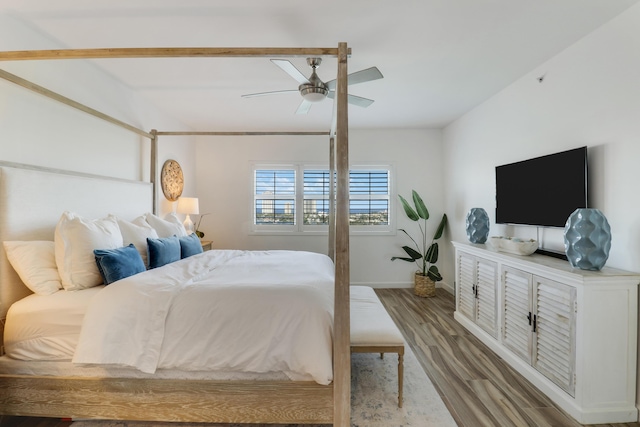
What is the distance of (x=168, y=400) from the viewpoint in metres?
1.65

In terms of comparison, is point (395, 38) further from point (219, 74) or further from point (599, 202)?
point (599, 202)

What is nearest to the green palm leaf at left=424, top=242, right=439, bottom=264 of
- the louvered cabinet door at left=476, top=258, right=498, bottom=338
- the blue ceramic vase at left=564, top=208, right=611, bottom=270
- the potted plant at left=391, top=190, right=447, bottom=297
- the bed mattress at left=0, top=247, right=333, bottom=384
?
the potted plant at left=391, top=190, right=447, bottom=297

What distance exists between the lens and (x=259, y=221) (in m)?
4.84

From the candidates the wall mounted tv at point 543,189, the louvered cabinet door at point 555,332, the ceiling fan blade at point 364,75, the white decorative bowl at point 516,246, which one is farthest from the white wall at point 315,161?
the louvered cabinet door at point 555,332

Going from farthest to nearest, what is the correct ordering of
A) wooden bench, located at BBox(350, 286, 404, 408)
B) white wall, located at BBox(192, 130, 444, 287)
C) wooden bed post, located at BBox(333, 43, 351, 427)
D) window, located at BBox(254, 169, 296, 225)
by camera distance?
window, located at BBox(254, 169, 296, 225) → white wall, located at BBox(192, 130, 444, 287) → wooden bench, located at BBox(350, 286, 404, 408) → wooden bed post, located at BBox(333, 43, 351, 427)

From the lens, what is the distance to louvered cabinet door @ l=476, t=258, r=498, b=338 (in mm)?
2650

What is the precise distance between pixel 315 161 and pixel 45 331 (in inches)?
149

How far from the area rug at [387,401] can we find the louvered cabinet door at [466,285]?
1.01m

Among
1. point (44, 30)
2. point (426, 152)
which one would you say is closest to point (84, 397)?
point (44, 30)

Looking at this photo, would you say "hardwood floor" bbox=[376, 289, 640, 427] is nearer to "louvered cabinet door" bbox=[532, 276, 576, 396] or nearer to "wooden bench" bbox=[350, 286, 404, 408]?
"louvered cabinet door" bbox=[532, 276, 576, 396]

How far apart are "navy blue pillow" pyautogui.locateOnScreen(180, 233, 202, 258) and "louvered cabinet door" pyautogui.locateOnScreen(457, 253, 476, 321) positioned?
9.33 ft

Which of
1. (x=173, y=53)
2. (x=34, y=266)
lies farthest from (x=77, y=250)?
(x=173, y=53)

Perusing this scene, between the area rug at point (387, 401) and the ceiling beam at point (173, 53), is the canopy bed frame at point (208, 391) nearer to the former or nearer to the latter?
the ceiling beam at point (173, 53)

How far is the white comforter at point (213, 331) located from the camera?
159cm
